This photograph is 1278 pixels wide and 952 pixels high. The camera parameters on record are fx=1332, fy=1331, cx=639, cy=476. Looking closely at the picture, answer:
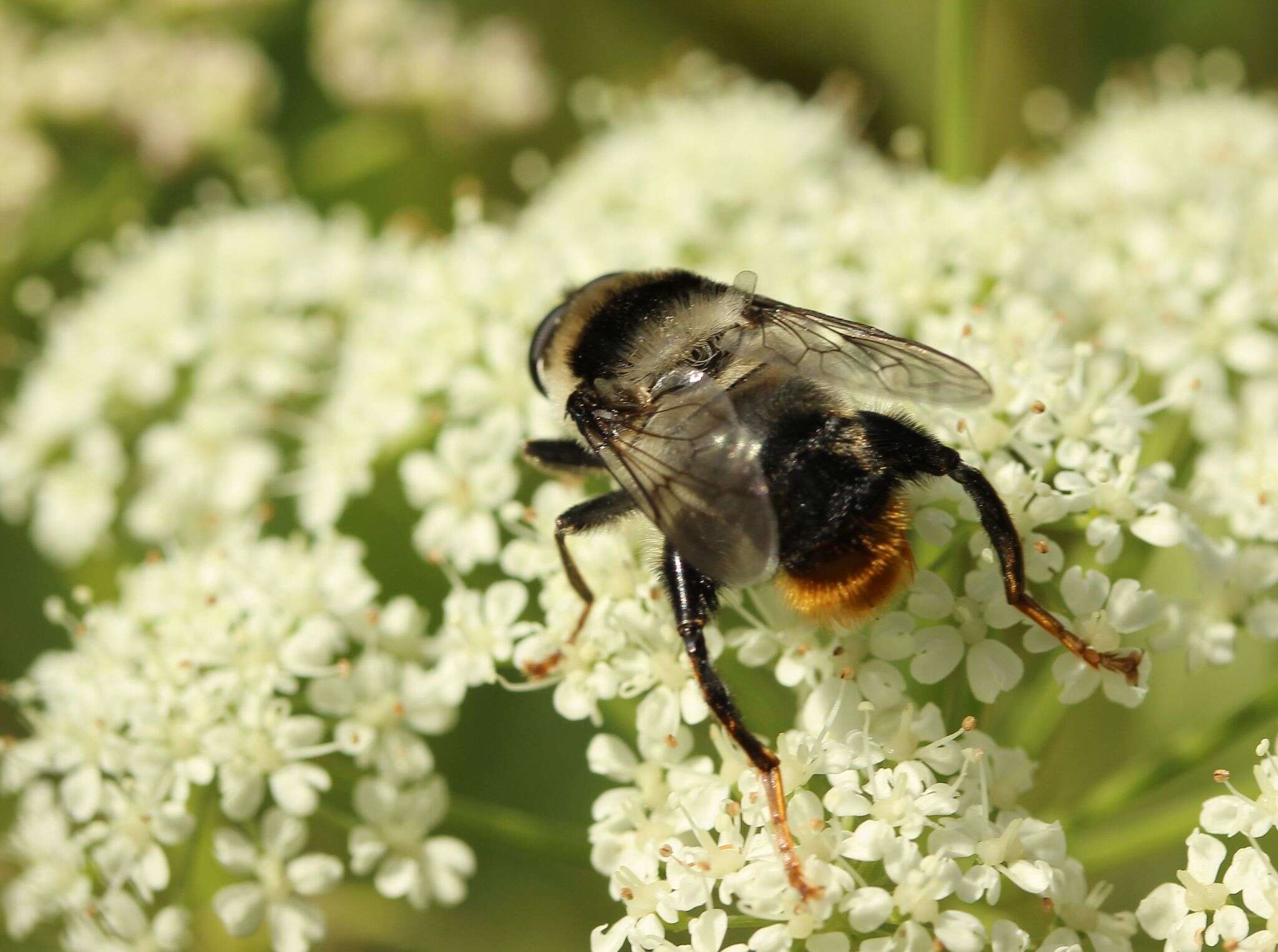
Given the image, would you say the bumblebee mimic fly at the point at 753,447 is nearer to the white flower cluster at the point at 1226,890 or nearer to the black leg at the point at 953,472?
the black leg at the point at 953,472

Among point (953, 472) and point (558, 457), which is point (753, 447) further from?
point (558, 457)

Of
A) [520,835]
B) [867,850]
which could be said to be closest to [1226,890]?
[867,850]

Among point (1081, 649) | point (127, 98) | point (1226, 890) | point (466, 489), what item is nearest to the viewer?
point (1226, 890)

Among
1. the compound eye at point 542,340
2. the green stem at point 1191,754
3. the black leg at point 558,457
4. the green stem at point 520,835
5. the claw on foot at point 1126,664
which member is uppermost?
the compound eye at point 542,340

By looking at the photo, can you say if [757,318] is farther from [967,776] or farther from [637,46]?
[637,46]

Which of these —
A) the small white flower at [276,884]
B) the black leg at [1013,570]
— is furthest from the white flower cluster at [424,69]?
the black leg at [1013,570]

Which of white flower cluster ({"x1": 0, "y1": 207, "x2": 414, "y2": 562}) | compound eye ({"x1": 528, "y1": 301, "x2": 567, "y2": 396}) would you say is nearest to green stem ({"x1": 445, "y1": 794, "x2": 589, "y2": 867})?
compound eye ({"x1": 528, "y1": 301, "x2": 567, "y2": 396})

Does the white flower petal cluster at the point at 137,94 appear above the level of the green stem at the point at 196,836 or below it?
above
